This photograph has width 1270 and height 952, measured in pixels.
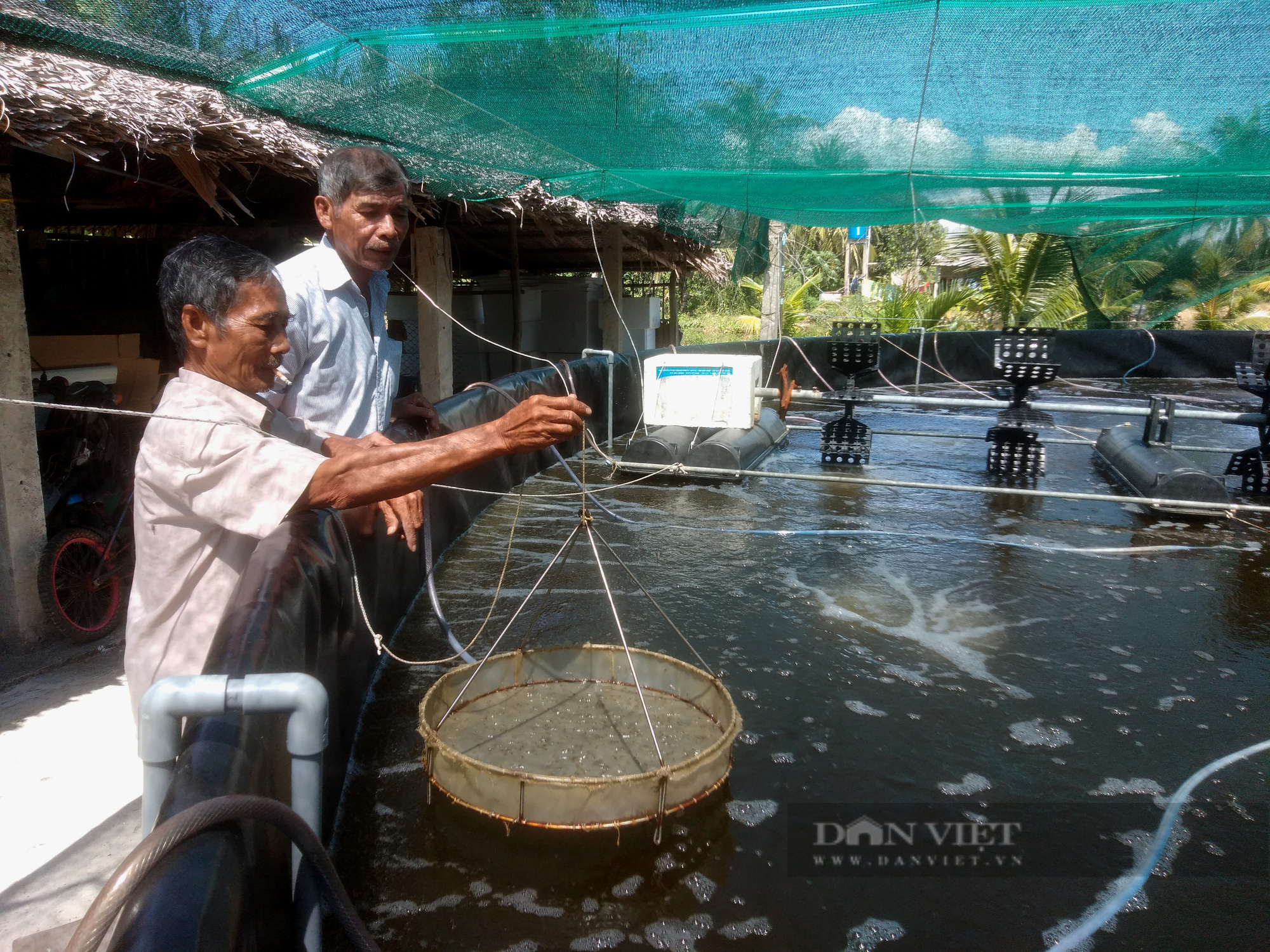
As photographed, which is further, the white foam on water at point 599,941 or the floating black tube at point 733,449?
the floating black tube at point 733,449

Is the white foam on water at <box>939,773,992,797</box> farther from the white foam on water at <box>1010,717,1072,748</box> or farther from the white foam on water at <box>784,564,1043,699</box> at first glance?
the white foam on water at <box>784,564,1043,699</box>

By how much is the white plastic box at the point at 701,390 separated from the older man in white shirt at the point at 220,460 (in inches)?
200

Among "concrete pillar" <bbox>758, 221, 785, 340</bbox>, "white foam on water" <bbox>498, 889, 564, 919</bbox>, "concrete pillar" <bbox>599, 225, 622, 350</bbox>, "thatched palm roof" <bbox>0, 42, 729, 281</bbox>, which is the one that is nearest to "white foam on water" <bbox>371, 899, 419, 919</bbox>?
"white foam on water" <bbox>498, 889, 564, 919</bbox>

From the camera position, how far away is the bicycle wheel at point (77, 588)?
458cm

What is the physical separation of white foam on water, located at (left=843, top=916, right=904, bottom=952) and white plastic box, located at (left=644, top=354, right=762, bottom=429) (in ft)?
16.2

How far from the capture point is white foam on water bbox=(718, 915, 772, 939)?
2.19 meters

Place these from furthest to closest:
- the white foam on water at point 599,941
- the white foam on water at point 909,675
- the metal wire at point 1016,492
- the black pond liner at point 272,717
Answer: the metal wire at point 1016,492 → the white foam on water at point 909,675 → the white foam on water at point 599,941 → the black pond liner at point 272,717

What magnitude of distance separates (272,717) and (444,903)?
0.94 m

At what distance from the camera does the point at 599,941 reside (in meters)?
2.15

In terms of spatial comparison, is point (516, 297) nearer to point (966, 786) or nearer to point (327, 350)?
point (327, 350)

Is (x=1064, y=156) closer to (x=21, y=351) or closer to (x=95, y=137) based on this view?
(x=95, y=137)

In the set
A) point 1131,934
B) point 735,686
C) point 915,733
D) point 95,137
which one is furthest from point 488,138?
point 1131,934
